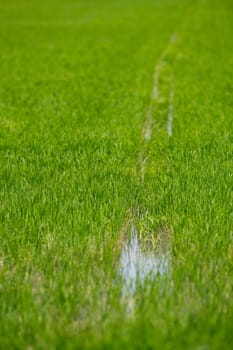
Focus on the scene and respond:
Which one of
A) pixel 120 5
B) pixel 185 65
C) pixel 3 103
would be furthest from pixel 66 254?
pixel 120 5

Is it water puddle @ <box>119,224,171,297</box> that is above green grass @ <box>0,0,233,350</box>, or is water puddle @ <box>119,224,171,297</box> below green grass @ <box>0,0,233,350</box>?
below

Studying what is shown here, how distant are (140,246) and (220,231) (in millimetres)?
609

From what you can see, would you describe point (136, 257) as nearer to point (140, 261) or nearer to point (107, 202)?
point (140, 261)

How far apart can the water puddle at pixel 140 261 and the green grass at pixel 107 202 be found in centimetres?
7

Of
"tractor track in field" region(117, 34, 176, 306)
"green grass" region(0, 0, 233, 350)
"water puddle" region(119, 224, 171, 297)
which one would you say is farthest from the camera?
"tractor track in field" region(117, 34, 176, 306)

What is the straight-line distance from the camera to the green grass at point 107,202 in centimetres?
320

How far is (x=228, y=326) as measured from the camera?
3150mm

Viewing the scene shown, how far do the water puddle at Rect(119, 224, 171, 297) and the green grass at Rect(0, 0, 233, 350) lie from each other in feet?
0.23

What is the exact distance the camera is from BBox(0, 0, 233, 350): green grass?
3201 millimetres

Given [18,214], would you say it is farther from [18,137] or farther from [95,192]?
[18,137]

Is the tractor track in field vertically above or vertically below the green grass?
below

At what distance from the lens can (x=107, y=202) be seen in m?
4.83

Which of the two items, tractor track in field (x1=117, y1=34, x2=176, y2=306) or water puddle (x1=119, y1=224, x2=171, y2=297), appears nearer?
water puddle (x1=119, y1=224, x2=171, y2=297)

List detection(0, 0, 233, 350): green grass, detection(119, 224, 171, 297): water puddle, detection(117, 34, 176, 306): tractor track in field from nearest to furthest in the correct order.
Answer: detection(0, 0, 233, 350): green grass < detection(119, 224, 171, 297): water puddle < detection(117, 34, 176, 306): tractor track in field
